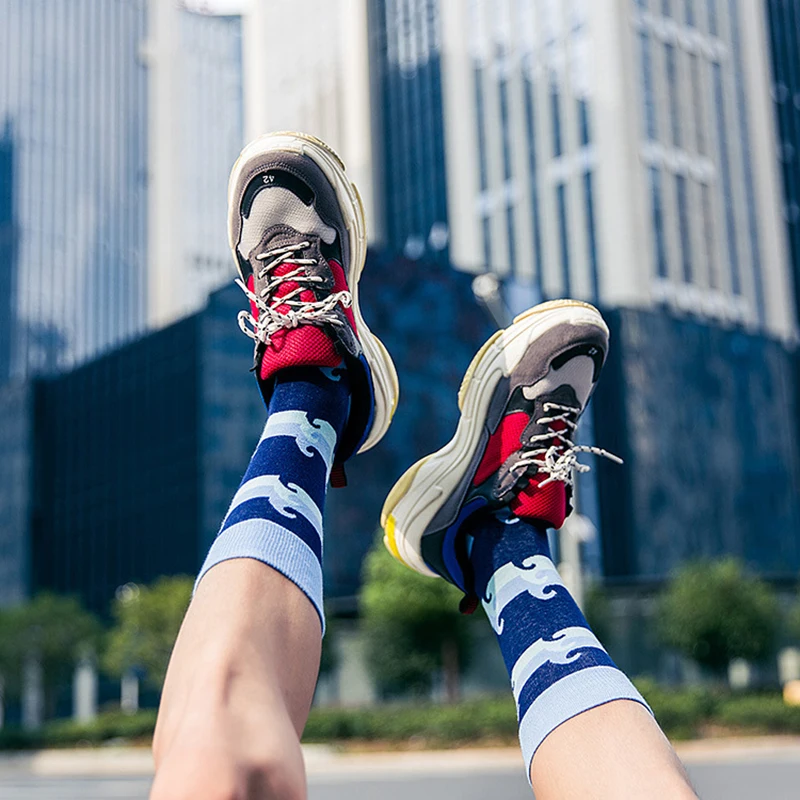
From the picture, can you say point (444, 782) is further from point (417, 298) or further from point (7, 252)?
point (7, 252)

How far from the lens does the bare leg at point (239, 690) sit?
1132 millimetres

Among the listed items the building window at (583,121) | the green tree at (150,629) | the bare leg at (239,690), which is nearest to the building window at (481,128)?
the building window at (583,121)

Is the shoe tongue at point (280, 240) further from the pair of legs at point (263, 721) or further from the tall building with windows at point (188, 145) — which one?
the tall building with windows at point (188, 145)

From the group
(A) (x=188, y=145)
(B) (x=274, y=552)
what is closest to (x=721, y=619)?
(B) (x=274, y=552)

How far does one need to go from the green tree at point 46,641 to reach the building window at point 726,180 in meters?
39.8

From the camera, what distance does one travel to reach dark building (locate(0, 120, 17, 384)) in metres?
72.8

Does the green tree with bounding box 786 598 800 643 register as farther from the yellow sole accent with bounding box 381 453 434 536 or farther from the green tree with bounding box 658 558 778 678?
the yellow sole accent with bounding box 381 453 434 536

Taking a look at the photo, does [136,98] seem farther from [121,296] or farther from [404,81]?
[404,81]

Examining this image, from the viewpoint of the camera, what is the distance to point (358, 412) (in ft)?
7.28

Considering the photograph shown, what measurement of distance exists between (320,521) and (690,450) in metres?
41.7

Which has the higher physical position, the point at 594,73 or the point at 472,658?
the point at 594,73

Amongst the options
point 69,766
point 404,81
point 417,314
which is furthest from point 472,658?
point 404,81

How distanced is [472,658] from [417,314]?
49.6ft

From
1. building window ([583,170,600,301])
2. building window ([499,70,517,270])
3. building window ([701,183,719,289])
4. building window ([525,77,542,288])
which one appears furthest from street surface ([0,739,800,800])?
building window ([499,70,517,270])
